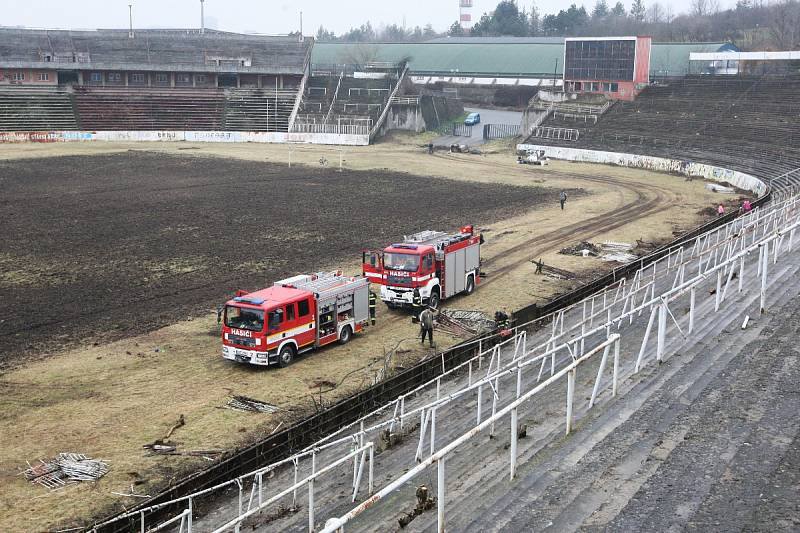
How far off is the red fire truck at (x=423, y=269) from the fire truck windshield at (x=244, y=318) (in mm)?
7039

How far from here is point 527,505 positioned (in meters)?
11.7

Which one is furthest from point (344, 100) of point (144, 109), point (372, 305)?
point (372, 305)

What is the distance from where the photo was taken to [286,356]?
26109 mm

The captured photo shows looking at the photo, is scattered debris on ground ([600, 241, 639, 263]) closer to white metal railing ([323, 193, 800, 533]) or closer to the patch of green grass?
white metal railing ([323, 193, 800, 533])

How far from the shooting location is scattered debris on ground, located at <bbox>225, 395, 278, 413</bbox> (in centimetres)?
2239

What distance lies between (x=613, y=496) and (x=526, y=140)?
87124 mm

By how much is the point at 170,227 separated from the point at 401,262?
65.4 feet

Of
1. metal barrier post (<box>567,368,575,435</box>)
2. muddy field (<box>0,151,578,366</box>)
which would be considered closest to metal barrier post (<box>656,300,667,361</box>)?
metal barrier post (<box>567,368,575,435</box>)

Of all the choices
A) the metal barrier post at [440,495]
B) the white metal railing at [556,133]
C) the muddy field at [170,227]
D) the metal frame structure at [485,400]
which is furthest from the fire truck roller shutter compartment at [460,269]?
the white metal railing at [556,133]

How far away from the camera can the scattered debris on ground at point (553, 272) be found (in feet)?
124

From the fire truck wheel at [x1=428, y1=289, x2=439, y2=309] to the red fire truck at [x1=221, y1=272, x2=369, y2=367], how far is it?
146 inches

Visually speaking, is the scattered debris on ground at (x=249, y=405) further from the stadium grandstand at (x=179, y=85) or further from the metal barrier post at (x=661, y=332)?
the stadium grandstand at (x=179, y=85)

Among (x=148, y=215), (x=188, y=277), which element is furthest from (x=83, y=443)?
(x=148, y=215)

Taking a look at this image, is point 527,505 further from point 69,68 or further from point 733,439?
point 69,68
